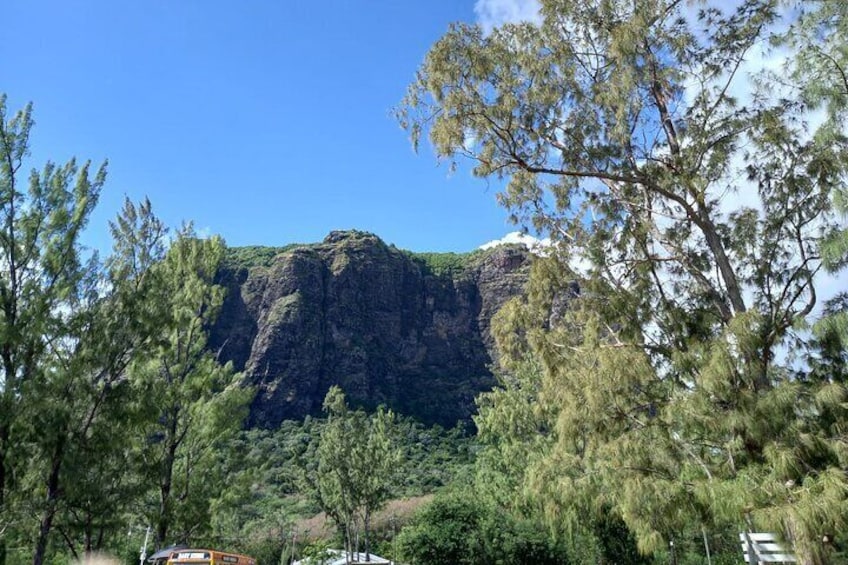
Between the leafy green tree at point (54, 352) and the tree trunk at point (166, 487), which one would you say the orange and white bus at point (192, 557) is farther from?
the leafy green tree at point (54, 352)

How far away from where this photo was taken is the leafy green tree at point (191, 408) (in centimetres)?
1295

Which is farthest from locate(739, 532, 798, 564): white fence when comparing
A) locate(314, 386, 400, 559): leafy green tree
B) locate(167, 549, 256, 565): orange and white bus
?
locate(314, 386, 400, 559): leafy green tree

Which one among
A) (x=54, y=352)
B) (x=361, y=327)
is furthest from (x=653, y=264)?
(x=361, y=327)

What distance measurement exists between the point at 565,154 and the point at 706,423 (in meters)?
4.36

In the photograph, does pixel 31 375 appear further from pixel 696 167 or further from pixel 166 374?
pixel 696 167

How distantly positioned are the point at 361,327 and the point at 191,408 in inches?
3970

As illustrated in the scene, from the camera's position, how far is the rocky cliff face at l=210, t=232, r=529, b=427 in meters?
99.6

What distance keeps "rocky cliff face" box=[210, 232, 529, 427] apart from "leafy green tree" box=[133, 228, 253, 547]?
3053 inches

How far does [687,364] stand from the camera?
7.29m

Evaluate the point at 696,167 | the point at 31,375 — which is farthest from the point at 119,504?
the point at 696,167

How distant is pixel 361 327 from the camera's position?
113750 millimetres

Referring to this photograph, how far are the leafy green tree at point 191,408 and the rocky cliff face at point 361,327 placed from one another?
77550 millimetres

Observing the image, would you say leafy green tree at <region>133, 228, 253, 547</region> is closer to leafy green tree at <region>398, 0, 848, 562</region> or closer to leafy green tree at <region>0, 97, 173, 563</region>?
leafy green tree at <region>0, 97, 173, 563</region>

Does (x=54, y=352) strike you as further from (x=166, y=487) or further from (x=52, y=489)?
(x=166, y=487)
